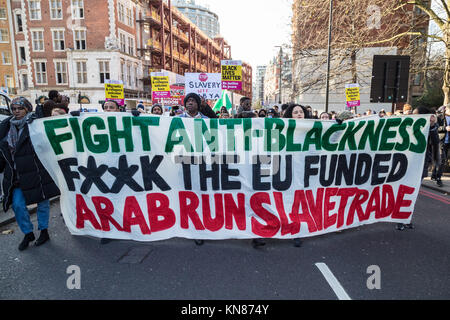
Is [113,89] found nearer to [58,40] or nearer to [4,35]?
[58,40]

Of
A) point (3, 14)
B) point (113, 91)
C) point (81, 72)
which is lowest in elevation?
point (113, 91)

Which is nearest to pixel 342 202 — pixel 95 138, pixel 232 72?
pixel 95 138

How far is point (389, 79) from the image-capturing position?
9.98 m

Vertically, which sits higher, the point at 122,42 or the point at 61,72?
the point at 122,42

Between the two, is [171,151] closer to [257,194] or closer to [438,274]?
[257,194]

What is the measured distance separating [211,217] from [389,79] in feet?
30.4

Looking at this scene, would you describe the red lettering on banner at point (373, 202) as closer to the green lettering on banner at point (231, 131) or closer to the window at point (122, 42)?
the green lettering on banner at point (231, 131)

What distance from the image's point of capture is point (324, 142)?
398 cm

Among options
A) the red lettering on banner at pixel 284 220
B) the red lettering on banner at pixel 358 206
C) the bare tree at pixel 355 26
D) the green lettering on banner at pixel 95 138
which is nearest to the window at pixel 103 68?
the bare tree at pixel 355 26

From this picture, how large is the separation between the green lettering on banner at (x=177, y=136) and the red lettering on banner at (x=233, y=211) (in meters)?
0.85

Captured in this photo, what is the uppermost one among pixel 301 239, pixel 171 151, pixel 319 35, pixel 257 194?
pixel 319 35

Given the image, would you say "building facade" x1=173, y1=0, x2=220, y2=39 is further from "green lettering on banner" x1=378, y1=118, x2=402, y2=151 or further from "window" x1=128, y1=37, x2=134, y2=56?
"green lettering on banner" x1=378, y1=118, x2=402, y2=151

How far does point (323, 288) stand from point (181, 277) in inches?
58.0
